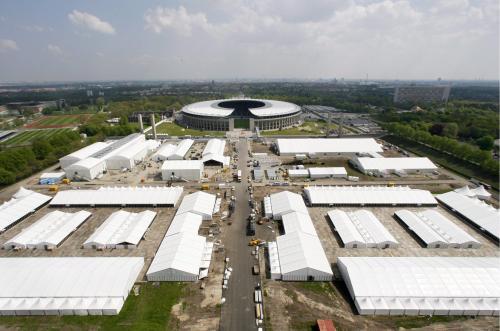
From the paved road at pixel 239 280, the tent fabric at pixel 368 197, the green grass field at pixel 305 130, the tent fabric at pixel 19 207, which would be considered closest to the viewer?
the paved road at pixel 239 280

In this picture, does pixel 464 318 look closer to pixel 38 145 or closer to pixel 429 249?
pixel 429 249

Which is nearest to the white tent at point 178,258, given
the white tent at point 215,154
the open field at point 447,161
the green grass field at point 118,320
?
the green grass field at point 118,320

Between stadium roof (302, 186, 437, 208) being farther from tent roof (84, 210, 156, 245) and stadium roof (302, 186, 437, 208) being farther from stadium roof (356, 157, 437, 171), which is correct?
tent roof (84, 210, 156, 245)

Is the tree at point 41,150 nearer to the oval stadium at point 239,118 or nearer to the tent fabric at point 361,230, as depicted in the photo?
the oval stadium at point 239,118

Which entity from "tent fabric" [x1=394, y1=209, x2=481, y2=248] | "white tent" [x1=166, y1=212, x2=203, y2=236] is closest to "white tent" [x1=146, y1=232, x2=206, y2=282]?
"white tent" [x1=166, y1=212, x2=203, y2=236]

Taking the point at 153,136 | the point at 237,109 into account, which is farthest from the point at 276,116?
the point at 153,136

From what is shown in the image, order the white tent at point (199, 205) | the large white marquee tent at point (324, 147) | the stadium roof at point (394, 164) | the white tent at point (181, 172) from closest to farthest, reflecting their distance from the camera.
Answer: the white tent at point (199, 205) < the white tent at point (181, 172) < the stadium roof at point (394, 164) < the large white marquee tent at point (324, 147)
